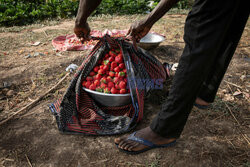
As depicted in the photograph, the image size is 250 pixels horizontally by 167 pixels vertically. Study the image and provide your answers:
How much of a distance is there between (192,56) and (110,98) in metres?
0.92

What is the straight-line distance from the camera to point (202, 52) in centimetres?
100

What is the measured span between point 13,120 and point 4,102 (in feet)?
1.34

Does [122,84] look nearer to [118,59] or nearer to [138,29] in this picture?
[118,59]

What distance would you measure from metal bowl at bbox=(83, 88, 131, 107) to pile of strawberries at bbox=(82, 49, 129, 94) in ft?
0.12

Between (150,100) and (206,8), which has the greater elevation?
(206,8)

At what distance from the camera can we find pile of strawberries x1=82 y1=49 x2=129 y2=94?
1700mm

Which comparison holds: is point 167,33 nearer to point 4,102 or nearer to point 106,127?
point 106,127

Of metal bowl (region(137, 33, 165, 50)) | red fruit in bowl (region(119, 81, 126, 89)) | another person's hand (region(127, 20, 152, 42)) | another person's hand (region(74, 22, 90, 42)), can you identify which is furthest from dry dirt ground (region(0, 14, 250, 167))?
metal bowl (region(137, 33, 165, 50))

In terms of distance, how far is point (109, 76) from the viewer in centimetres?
177

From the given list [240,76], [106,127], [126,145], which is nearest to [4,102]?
[106,127]

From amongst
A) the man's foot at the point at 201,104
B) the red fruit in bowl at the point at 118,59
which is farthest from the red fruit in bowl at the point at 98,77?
the man's foot at the point at 201,104

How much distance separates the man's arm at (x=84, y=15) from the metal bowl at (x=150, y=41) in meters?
1.38

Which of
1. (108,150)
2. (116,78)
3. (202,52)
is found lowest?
(108,150)

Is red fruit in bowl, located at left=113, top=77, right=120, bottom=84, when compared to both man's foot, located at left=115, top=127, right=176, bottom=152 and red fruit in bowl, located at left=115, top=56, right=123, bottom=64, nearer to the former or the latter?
red fruit in bowl, located at left=115, top=56, right=123, bottom=64
